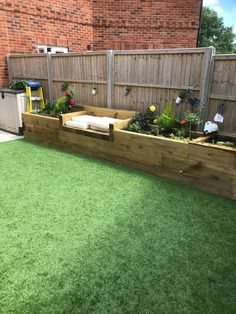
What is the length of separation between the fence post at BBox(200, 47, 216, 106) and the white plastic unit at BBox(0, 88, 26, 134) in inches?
165

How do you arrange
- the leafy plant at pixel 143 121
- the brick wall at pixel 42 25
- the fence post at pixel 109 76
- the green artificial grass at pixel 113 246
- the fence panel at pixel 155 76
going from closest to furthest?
the green artificial grass at pixel 113 246, the fence panel at pixel 155 76, the leafy plant at pixel 143 121, the fence post at pixel 109 76, the brick wall at pixel 42 25

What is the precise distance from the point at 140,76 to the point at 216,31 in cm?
4792

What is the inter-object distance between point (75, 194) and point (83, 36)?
24.0 ft

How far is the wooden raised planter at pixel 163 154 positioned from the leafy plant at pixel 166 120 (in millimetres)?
467

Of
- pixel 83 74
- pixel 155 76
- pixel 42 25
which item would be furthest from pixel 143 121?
pixel 42 25

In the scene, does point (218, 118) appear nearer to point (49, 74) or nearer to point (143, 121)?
point (143, 121)

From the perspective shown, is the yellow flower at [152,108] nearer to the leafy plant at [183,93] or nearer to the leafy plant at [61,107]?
the leafy plant at [183,93]

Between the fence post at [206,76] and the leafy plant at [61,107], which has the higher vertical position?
the fence post at [206,76]

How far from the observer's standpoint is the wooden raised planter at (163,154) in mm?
3357

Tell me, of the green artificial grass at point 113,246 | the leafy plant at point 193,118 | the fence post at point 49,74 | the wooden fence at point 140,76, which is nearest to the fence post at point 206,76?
the wooden fence at point 140,76

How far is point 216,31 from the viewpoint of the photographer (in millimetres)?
44688

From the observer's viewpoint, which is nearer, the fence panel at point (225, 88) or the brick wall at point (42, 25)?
the fence panel at point (225, 88)

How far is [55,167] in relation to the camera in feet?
14.4

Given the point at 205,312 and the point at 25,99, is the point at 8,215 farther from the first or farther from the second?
the point at 25,99
